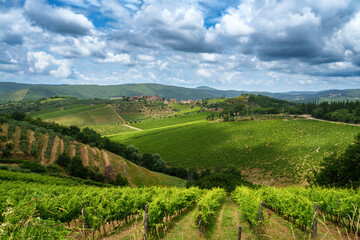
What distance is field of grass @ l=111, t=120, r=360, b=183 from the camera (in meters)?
77.9

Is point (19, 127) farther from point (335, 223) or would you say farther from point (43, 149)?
point (335, 223)

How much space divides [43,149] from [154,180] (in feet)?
115

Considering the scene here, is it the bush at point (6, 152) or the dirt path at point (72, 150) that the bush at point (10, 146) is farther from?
the dirt path at point (72, 150)

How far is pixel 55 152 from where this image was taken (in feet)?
180

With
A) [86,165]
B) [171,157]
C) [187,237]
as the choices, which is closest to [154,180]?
[86,165]

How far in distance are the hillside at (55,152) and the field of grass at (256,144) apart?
3880 centimetres

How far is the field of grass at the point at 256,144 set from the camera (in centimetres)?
7788

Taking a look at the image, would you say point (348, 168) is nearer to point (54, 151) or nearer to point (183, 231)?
point (183, 231)

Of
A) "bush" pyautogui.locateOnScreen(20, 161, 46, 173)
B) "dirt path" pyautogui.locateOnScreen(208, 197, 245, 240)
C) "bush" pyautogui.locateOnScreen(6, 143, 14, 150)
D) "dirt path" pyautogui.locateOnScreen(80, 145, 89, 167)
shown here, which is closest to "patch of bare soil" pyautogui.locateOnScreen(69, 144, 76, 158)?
"dirt path" pyautogui.locateOnScreen(80, 145, 89, 167)

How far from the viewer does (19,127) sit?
192ft

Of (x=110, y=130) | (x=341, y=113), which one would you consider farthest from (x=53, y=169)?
(x=341, y=113)

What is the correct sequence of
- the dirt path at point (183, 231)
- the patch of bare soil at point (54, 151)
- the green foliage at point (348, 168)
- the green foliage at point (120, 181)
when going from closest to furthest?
1. the dirt path at point (183, 231)
2. the green foliage at point (348, 168)
3. the patch of bare soil at point (54, 151)
4. the green foliage at point (120, 181)

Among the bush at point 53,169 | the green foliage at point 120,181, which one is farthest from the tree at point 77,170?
the green foliage at point 120,181

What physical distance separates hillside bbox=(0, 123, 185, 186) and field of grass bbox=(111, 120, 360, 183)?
38.8 meters
